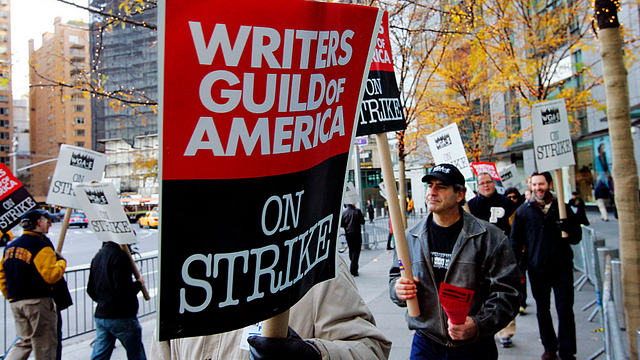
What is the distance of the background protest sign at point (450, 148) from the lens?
6.61 metres

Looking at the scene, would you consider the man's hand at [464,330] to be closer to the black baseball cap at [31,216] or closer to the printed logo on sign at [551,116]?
the printed logo on sign at [551,116]

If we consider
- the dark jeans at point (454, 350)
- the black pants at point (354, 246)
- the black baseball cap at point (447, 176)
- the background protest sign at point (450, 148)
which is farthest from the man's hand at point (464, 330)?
the black pants at point (354, 246)

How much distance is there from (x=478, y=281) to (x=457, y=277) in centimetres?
15

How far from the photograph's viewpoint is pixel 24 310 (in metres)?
5.33

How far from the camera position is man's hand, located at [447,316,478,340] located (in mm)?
2961

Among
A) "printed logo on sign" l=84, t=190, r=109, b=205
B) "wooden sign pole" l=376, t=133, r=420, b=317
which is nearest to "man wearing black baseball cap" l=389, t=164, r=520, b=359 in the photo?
"wooden sign pole" l=376, t=133, r=420, b=317

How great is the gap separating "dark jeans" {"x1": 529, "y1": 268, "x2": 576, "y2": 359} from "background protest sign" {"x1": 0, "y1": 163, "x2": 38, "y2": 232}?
6998 millimetres

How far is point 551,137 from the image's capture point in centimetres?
614

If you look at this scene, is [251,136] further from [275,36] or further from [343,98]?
[343,98]

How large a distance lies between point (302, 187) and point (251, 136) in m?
0.27

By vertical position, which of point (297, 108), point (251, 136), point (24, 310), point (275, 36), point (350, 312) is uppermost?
point (275, 36)

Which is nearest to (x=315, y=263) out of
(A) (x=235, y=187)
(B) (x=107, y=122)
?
(A) (x=235, y=187)

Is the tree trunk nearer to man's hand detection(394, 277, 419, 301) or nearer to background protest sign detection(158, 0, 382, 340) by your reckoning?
man's hand detection(394, 277, 419, 301)

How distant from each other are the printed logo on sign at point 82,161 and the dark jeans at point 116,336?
2.28 metres
